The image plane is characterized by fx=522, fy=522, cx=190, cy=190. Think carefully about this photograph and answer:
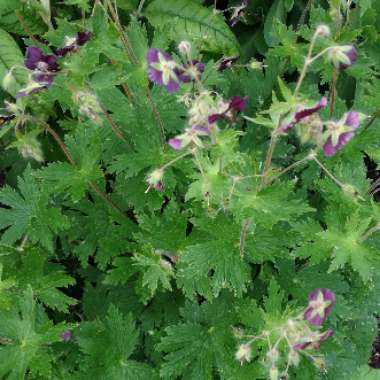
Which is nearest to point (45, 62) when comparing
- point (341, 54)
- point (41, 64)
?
point (41, 64)

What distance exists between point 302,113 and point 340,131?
12 cm

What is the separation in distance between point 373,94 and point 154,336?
130cm

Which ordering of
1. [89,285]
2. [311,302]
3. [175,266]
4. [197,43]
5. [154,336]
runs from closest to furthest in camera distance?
[311,302]
[175,266]
[154,336]
[89,285]
[197,43]

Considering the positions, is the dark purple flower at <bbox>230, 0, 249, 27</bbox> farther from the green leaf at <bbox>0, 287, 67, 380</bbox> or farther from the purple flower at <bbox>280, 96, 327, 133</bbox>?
the green leaf at <bbox>0, 287, 67, 380</bbox>

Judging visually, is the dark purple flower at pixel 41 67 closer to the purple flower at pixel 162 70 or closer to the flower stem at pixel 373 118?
the purple flower at pixel 162 70

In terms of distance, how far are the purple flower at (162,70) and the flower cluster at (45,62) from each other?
36 cm

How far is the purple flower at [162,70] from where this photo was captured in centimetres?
135

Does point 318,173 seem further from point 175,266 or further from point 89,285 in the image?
point 89,285

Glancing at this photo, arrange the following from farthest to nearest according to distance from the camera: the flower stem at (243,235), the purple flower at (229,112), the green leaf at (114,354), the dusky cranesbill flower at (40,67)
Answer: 1. the green leaf at (114,354)
2. the flower stem at (243,235)
3. the dusky cranesbill flower at (40,67)
4. the purple flower at (229,112)

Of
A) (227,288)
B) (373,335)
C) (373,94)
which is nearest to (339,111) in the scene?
(373,94)

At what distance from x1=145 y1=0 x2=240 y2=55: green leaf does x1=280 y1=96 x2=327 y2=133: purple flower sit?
1.38 metres

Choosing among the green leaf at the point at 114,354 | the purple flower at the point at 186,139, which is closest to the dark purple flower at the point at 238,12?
the purple flower at the point at 186,139

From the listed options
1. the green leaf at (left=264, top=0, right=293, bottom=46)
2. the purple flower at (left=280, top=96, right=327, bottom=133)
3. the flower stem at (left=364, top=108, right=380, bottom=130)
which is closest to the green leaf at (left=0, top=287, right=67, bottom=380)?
the purple flower at (left=280, top=96, right=327, bottom=133)

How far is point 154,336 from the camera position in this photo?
2125 mm
